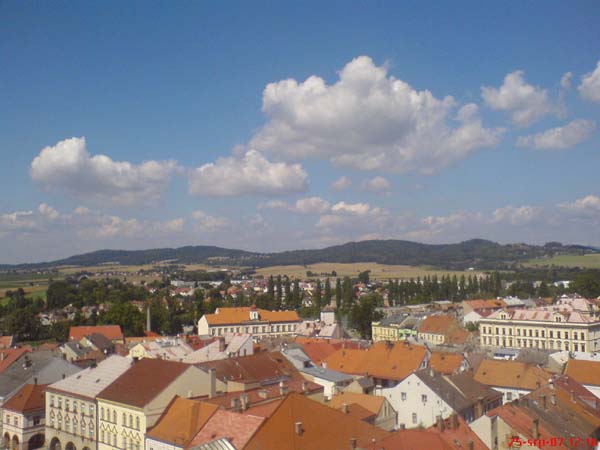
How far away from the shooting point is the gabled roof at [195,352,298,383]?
47.4 m

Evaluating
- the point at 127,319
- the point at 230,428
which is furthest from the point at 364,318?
the point at 230,428

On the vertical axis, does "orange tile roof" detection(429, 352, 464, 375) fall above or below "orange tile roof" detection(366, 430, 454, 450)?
below

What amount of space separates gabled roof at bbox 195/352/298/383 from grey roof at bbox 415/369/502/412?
12423mm

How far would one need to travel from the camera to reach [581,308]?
318 ft

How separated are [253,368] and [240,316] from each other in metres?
66.4

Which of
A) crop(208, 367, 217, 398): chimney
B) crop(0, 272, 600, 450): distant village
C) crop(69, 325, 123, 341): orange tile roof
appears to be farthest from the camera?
crop(69, 325, 123, 341): orange tile roof

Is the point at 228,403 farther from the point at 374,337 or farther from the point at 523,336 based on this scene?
the point at 374,337

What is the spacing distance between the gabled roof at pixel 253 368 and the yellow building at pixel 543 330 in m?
54.1

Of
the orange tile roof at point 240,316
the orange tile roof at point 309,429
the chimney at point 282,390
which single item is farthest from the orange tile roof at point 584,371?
the orange tile roof at point 240,316

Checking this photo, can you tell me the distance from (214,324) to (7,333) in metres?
41.1

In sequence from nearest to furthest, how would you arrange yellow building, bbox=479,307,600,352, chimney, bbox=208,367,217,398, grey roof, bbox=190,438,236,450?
1. grey roof, bbox=190,438,236,450
2. chimney, bbox=208,367,217,398
3. yellow building, bbox=479,307,600,352

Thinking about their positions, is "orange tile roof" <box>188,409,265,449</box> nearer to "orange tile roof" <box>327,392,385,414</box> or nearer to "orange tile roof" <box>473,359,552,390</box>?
"orange tile roof" <box>327,392,385,414</box>

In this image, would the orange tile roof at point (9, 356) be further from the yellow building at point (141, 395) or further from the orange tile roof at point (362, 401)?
the orange tile roof at point (362, 401)

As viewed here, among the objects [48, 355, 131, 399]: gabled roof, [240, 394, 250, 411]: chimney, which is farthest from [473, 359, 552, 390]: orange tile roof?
[48, 355, 131, 399]: gabled roof
